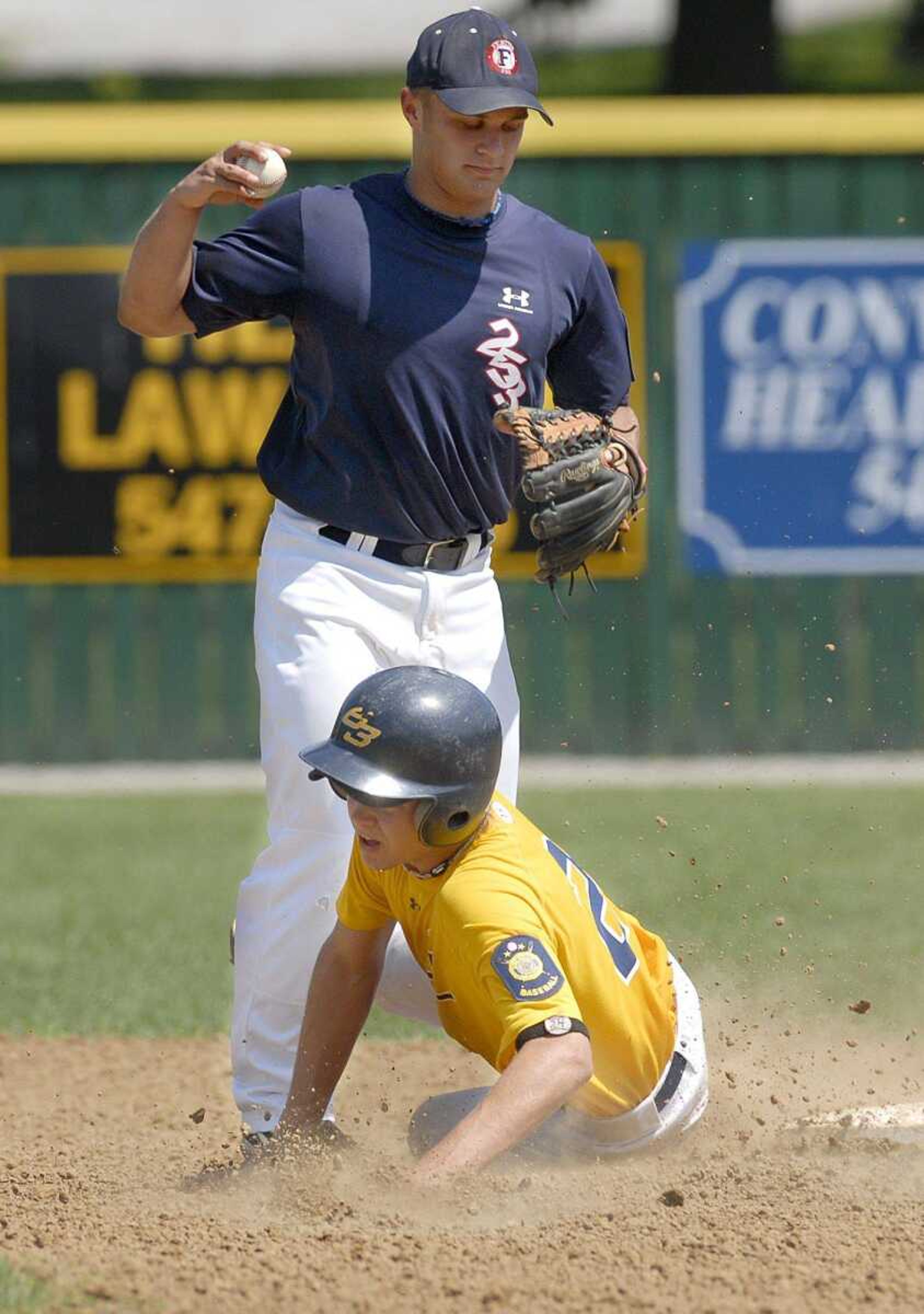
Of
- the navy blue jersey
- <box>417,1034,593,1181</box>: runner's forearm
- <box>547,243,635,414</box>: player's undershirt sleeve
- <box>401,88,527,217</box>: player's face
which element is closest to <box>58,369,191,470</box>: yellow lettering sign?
<box>547,243,635,414</box>: player's undershirt sleeve

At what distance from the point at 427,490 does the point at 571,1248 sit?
61.4 inches

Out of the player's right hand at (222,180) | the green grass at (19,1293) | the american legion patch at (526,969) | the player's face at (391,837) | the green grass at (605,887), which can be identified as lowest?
the green grass at (605,887)

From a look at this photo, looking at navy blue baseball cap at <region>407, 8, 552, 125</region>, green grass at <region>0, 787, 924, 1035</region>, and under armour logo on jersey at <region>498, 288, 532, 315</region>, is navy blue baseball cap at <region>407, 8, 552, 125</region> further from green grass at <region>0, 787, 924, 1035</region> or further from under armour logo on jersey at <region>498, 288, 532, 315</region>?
green grass at <region>0, 787, 924, 1035</region>

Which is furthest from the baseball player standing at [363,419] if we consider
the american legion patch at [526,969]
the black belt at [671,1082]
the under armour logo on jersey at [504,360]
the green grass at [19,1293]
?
the green grass at [19,1293]

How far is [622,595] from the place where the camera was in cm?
980

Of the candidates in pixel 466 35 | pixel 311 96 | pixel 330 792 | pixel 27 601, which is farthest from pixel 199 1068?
pixel 311 96

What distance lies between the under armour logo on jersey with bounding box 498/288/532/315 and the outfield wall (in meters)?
5.41

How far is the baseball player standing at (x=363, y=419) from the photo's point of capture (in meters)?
4.11

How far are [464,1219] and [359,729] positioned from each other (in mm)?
848

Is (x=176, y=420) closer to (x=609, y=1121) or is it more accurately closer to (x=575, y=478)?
(x=575, y=478)

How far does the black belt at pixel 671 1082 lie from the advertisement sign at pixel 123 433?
5.71m

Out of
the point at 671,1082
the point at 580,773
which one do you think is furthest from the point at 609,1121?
the point at 580,773

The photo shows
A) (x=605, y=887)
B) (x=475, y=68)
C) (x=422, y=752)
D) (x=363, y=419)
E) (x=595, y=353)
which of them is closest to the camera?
(x=422, y=752)

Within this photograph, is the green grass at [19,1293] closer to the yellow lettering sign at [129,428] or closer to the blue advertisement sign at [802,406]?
the yellow lettering sign at [129,428]
